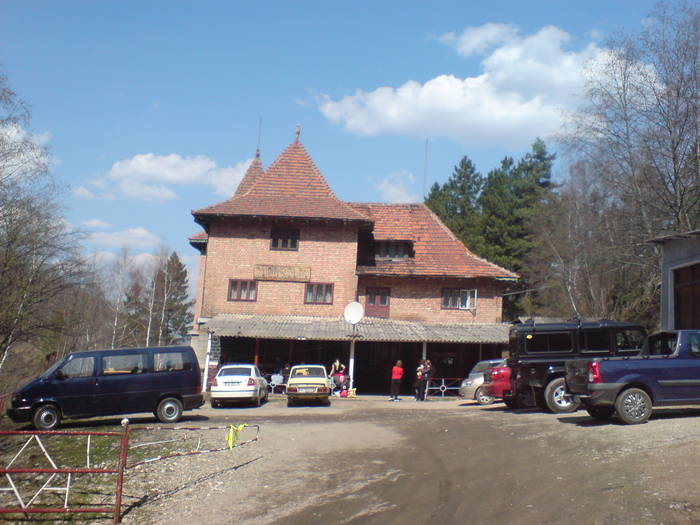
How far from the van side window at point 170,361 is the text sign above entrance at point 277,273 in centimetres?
1200

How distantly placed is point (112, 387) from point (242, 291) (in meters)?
13.0

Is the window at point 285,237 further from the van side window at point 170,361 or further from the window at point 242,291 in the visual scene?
the van side window at point 170,361

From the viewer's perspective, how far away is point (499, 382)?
19.5 meters

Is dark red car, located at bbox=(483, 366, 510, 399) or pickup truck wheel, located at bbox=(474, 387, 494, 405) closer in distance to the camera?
dark red car, located at bbox=(483, 366, 510, 399)

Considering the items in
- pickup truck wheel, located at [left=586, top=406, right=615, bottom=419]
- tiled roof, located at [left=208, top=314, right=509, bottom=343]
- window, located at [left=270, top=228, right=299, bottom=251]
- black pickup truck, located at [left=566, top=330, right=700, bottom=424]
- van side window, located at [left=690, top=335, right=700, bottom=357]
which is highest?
window, located at [left=270, top=228, right=299, bottom=251]

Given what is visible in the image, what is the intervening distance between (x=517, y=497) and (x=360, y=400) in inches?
705

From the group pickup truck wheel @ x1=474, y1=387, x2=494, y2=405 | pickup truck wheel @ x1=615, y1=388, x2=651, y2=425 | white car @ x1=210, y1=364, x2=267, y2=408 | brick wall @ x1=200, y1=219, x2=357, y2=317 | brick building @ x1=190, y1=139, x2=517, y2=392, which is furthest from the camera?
brick wall @ x1=200, y1=219, x2=357, y2=317

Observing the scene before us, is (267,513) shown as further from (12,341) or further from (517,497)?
(12,341)

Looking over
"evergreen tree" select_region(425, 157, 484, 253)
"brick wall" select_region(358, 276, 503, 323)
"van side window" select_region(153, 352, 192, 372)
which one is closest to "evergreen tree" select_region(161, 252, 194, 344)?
"evergreen tree" select_region(425, 157, 484, 253)

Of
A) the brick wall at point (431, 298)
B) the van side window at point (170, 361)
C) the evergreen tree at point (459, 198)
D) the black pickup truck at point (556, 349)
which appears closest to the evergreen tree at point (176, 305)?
the evergreen tree at point (459, 198)

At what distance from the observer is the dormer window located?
3253 cm

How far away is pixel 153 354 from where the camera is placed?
60.5ft

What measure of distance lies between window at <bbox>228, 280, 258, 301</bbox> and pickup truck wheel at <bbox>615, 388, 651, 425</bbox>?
20.3 meters

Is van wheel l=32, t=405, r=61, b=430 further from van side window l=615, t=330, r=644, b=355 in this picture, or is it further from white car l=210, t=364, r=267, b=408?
van side window l=615, t=330, r=644, b=355
